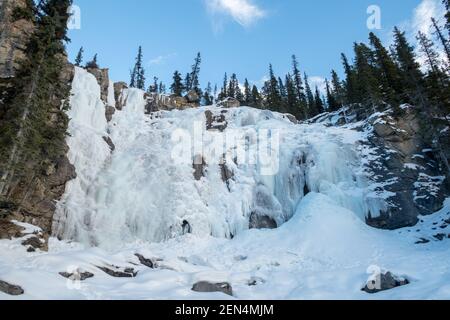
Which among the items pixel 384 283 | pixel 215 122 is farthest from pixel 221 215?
pixel 384 283

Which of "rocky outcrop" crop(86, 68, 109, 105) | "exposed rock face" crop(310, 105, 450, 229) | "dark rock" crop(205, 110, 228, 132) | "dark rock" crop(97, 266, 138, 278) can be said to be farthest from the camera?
"rocky outcrop" crop(86, 68, 109, 105)

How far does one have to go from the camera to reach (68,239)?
21281 mm

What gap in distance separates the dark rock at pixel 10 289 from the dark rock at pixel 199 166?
60.5ft

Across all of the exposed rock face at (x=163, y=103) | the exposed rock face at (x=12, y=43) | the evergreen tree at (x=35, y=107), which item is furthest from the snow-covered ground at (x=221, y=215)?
the exposed rock face at (x=12, y=43)

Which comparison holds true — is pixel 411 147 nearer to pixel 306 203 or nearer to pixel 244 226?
pixel 306 203

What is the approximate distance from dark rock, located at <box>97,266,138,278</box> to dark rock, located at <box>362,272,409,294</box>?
8224mm

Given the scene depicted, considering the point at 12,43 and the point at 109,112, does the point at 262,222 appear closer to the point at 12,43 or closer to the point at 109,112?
the point at 109,112

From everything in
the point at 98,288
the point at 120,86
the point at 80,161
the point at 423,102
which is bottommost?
the point at 98,288

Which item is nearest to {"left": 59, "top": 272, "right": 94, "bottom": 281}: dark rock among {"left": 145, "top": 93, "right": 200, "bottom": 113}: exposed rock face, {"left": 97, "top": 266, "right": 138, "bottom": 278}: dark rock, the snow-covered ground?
the snow-covered ground

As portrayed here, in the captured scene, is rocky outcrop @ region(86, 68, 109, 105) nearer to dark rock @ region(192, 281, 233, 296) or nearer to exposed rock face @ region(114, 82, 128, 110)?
exposed rock face @ region(114, 82, 128, 110)

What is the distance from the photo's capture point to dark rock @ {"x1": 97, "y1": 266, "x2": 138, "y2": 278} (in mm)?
12500

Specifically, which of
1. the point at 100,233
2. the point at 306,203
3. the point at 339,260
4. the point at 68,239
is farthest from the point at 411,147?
the point at 68,239

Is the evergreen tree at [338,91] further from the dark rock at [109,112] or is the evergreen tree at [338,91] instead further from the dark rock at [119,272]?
the dark rock at [119,272]

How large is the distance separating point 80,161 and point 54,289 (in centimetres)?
1683
